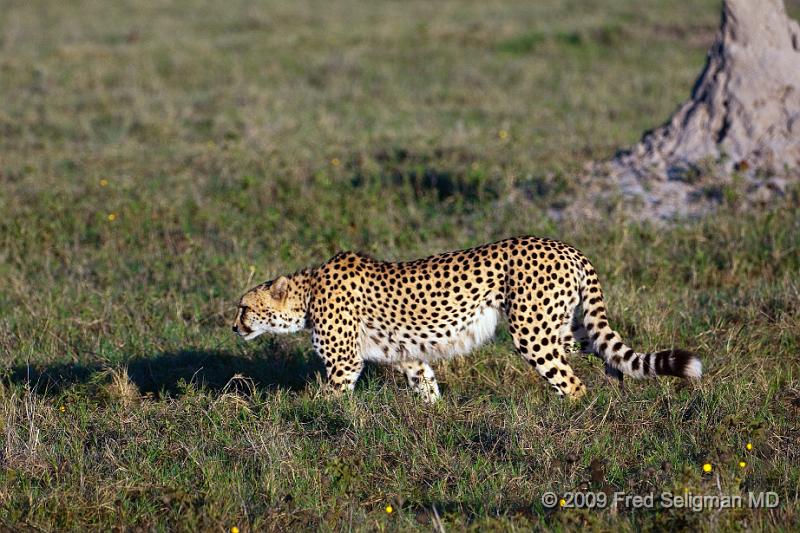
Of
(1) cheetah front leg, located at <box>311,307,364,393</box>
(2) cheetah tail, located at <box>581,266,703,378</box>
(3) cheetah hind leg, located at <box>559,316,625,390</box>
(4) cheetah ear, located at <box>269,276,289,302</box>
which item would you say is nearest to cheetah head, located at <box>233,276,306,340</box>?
(4) cheetah ear, located at <box>269,276,289,302</box>

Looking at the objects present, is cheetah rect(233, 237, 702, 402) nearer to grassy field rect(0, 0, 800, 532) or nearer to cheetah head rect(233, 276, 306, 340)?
cheetah head rect(233, 276, 306, 340)

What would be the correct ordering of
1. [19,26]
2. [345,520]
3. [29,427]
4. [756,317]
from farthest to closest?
[19,26], [756,317], [29,427], [345,520]

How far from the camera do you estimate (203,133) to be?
Answer: 13078mm

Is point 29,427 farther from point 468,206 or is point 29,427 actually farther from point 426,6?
point 426,6

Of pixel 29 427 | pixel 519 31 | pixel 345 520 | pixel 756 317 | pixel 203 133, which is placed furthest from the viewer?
pixel 519 31

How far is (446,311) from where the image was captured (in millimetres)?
5723

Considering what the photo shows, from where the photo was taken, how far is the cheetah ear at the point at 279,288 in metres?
6.00

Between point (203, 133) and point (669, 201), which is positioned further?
point (203, 133)

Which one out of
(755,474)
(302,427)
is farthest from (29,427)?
(755,474)

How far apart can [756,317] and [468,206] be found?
3.38m

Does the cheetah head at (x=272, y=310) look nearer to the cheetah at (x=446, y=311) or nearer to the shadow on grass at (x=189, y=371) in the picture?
the cheetah at (x=446, y=311)

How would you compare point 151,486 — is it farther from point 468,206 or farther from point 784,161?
point 784,161

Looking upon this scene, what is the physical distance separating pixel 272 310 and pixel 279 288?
0.45 ft

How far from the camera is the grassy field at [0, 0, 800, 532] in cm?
467
